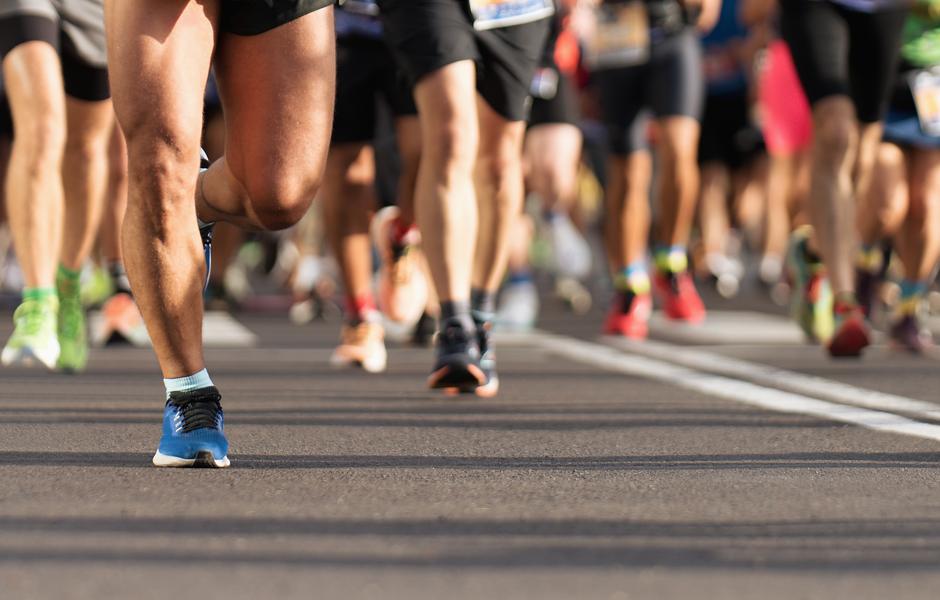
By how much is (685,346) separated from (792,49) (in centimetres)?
149

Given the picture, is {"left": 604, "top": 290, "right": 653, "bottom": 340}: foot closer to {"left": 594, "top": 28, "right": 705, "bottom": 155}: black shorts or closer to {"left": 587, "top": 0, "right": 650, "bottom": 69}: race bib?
{"left": 594, "top": 28, "right": 705, "bottom": 155}: black shorts

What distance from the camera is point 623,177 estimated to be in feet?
30.9

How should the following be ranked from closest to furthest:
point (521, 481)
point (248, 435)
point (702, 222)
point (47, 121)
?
point (521, 481) → point (248, 435) → point (47, 121) → point (702, 222)

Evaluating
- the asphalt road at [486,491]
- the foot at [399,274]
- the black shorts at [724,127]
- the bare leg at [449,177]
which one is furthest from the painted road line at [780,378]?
the black shorts at [724,127]

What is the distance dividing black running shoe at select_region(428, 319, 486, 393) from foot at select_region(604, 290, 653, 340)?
3.19 metres

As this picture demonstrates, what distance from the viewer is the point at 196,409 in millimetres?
4090

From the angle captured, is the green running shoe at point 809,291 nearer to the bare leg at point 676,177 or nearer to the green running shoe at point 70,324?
the bare leg at point 676,177

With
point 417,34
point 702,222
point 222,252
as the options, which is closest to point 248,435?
point 417,34

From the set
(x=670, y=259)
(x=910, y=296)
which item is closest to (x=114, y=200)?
(x=670, y=259)

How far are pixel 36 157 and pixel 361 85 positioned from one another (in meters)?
1.44

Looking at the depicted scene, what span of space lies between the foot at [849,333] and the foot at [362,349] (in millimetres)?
1714

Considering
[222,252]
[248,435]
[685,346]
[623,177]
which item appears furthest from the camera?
[222,252]

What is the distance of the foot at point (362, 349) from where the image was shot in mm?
7164

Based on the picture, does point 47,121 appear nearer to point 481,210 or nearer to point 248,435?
A: point 481,210
